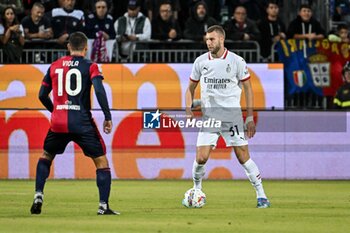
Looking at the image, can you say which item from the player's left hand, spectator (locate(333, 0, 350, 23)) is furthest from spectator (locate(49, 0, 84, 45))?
the player's left hand

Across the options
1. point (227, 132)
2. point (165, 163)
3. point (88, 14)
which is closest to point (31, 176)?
point (165, 163)

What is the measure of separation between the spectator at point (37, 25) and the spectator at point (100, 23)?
819 millimetres

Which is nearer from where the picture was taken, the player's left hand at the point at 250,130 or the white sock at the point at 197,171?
the player's left hand at the point at 250,130

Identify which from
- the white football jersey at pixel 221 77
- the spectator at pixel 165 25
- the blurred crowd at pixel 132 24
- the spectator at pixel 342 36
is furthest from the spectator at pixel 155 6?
the white football jersey at pixel 221 77

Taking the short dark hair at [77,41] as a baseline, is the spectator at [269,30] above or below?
below

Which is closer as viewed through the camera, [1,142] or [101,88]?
[101,88]

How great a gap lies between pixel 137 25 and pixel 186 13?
1.79 m

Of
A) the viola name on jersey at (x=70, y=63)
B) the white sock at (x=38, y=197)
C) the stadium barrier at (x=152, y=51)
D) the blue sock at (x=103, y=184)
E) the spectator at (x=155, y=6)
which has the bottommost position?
the white sock at (x=38, y=197)

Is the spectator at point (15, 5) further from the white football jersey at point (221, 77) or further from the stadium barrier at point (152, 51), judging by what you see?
the white football jersey at point (221, 77)

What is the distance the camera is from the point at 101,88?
43.4 ft

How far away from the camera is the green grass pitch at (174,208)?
11891 millimetres

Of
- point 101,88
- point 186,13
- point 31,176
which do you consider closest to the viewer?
point 101,88

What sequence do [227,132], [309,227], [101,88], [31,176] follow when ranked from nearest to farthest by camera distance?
1. [309,227]
2. [101,88]
3. [227,132]
4. [31,176]

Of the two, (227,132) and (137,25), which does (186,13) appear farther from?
(227,132)
